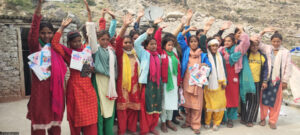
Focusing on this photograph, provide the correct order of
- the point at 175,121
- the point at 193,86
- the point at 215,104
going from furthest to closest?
the point at 175,121 → the point at 215,104 → the point at 193,86

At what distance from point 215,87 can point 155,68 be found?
1.34 m

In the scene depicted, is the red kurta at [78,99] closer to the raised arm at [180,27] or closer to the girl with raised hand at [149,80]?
the girl with raised hand at [149,80]

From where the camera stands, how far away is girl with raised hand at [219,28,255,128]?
4449 millimetres

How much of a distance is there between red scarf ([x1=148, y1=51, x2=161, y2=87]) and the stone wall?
5.89 m

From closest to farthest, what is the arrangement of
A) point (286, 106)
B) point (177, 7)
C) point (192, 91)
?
point (192, 91) → point (286, 106) → point (177, 7)

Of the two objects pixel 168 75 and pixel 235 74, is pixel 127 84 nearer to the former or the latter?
pixel 168 75

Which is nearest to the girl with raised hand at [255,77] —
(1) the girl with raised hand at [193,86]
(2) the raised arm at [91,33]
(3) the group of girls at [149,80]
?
(3) the group of girls at [149,80]

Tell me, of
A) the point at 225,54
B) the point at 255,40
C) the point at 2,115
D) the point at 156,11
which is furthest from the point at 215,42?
the point at 2,115

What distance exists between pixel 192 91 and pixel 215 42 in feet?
3.65

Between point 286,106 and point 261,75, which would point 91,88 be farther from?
point 286,106

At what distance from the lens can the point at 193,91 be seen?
414cm

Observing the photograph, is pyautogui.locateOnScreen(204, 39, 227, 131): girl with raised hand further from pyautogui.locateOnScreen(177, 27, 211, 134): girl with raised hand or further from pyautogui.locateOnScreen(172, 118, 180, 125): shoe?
pyautogui.locateOnScreen(172, 118, 180, 125): shoe

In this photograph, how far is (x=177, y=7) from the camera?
2750cm

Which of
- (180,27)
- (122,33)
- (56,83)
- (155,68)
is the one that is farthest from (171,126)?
(56,83)
